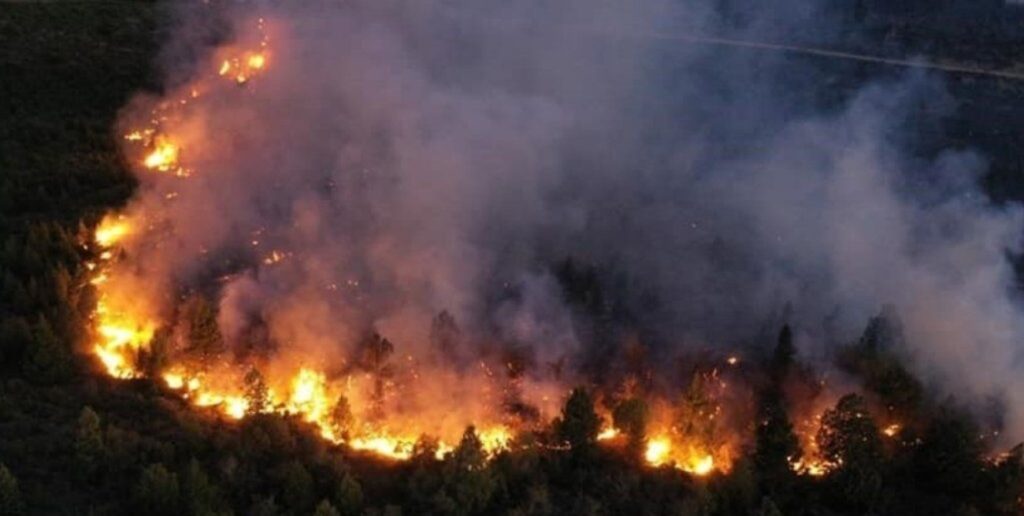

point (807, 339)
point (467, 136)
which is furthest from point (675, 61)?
point (807, 339)

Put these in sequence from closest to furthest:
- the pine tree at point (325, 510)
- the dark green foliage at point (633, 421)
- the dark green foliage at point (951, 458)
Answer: the pine tree at point (325, 510)
the dark green foliage at point (951, 458)
the dark green foliage at point (633, 421)

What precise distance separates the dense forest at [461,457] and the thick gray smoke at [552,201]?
58.0 inches

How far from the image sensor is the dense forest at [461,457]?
16.0 m

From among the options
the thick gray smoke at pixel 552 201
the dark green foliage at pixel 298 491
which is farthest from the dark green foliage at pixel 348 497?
the thick gray smoke at pixel 552 201

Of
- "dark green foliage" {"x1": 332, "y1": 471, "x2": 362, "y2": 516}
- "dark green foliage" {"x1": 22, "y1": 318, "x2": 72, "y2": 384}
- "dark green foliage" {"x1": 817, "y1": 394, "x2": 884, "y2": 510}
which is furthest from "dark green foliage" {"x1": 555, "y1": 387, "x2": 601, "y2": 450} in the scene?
"dark green foliage" {"x1": 22, "y1": 318, "x2": 72, "y2": 384}

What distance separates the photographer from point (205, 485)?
15.4 meters

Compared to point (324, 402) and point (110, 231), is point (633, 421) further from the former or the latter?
point (110, 231)

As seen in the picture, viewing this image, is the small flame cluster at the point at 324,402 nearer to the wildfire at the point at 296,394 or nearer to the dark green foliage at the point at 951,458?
the wildfire at the point at 296,394

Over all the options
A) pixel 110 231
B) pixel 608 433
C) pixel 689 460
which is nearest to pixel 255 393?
pixel 608 433

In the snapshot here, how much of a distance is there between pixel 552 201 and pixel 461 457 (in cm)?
961

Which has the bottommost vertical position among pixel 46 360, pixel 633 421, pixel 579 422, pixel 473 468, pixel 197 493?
pixel 197 493

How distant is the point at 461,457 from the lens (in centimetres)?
1634

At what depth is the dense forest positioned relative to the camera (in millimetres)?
16016

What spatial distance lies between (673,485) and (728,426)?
6.56 ft
